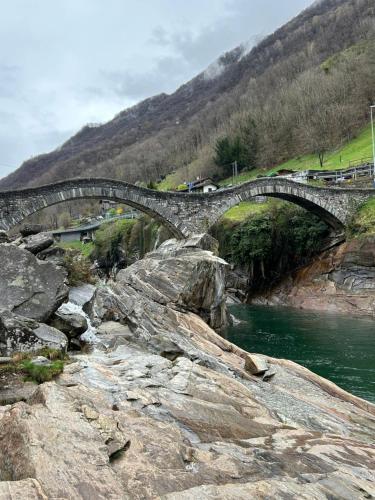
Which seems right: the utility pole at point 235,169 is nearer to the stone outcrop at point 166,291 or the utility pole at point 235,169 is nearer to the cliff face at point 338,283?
the cliff face at point 338,283

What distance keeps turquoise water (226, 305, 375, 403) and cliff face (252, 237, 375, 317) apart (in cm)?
270

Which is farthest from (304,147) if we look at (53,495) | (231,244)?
(53,495)

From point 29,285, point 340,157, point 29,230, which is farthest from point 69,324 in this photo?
point 340,157

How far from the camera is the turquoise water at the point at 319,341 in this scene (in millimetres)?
18656

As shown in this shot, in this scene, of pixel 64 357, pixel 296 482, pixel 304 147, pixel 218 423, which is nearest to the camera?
pixel 296 482

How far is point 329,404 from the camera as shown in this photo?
12.3m

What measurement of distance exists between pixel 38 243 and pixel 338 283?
29058mm

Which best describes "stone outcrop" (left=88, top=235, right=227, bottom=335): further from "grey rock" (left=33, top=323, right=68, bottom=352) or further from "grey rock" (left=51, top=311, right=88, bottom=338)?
"grey rock" (left=33, top=323, right=68, bottom=352)

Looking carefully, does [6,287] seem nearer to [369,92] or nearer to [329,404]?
[329,404]

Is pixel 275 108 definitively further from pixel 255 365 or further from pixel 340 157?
pixel 255 365

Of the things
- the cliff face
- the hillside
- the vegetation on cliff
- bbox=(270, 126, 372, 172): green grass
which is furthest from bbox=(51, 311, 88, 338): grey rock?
the hillside

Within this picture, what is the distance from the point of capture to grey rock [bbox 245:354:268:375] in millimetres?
13492

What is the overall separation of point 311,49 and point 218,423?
14547 centimetres

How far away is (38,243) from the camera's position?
60.1 feet
